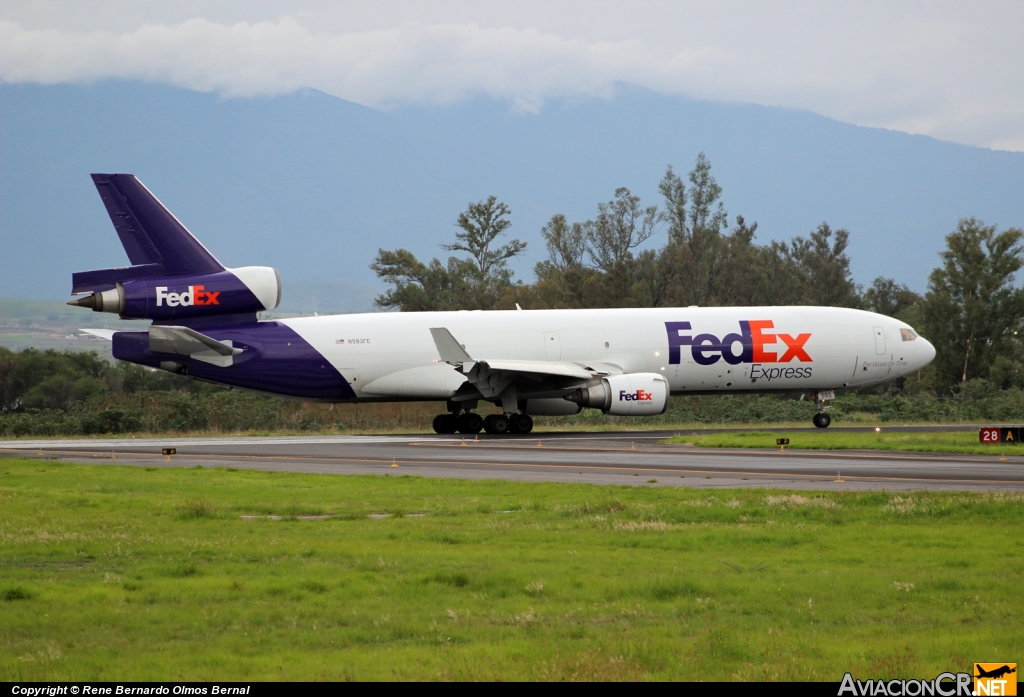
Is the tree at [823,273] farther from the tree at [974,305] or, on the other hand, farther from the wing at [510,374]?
the wing at [510,374]

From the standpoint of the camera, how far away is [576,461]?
26.3m

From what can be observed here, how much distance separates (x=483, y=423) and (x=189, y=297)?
1079 centimetres

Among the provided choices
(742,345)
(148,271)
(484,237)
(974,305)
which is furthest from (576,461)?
(484,237)

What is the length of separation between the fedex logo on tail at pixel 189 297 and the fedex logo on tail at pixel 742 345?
51.4ft

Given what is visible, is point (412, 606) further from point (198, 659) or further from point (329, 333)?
point (329, 333)

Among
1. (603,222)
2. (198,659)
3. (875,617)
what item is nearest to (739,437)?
(875,617)

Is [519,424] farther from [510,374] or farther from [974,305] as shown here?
[974,305]

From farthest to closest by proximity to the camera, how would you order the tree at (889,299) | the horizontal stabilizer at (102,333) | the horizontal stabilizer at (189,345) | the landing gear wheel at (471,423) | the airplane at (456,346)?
the tree at (889,299)
the landing gear wheel at (471,423)
the horizontal stabilizer at (102,333)
the airplane at (456,346)
the horizontal stabilizer at (189,345)

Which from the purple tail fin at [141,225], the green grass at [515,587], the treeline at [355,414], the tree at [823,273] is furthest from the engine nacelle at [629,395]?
the tree at [823,273]

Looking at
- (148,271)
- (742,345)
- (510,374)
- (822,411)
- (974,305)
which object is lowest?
(822,411)

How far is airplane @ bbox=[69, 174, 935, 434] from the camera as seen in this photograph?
121 feet

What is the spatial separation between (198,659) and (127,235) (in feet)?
102

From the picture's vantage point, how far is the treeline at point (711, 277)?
68.6 metres

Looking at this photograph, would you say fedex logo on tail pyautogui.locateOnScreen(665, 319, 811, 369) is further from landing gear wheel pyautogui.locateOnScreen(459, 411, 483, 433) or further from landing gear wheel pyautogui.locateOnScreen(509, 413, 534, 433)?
landing gear wheel pyautogui.locateOnScreen(459, 411, 483, 433)
